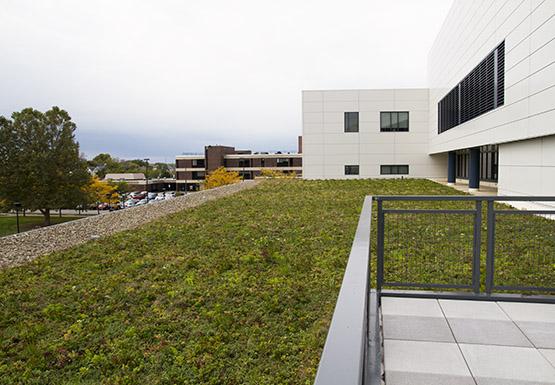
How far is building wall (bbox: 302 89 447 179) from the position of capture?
33469 mm

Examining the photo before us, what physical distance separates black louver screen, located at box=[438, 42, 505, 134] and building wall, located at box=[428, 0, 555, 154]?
36 centimetres

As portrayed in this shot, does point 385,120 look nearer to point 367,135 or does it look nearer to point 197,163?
point 367,135

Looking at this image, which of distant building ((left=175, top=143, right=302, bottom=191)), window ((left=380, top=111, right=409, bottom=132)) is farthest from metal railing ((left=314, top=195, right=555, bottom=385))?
distant building ((left=175, top=143, right=302, bottom=191))

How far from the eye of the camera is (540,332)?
3867mm

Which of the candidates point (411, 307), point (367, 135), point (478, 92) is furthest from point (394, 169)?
point (411, 307)

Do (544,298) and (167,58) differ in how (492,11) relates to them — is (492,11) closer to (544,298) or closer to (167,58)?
(544,298)

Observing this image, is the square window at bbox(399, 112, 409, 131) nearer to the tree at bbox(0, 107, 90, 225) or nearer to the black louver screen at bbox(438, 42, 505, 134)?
the black louver screen at bbox(438, 42, 505, 134)

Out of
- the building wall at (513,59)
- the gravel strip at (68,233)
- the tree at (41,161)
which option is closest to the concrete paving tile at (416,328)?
the gravel strip at (68,233)

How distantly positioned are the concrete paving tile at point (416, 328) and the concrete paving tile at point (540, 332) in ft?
2.45

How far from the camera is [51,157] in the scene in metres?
37.6

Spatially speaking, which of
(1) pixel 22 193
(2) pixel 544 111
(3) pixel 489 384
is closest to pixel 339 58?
(2) pixel 544 111

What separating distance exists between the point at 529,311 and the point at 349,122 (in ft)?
102

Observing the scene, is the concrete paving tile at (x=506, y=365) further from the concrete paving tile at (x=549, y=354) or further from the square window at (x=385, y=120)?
the square window at (x=385, y=120)

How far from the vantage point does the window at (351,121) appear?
111 feet
